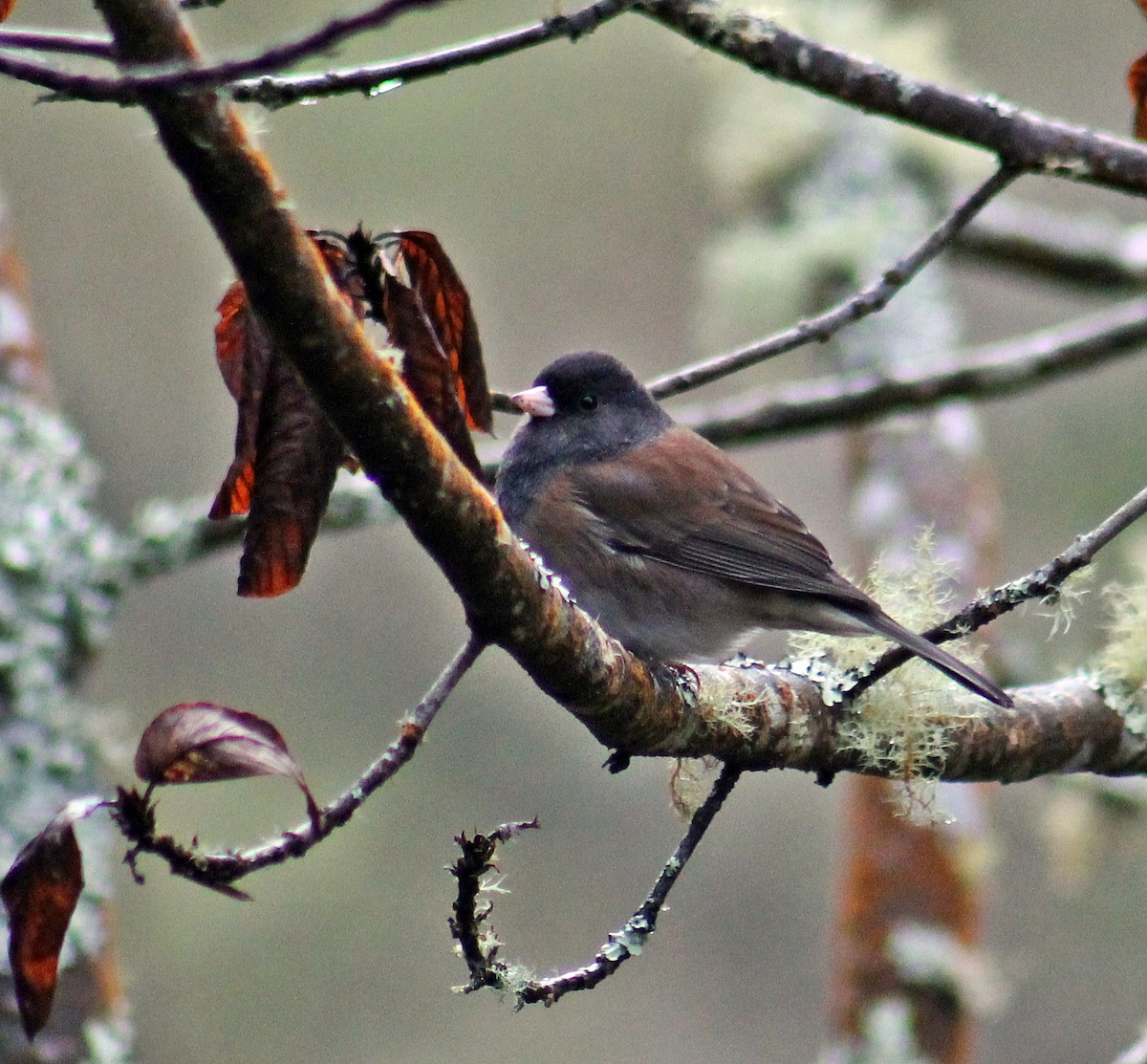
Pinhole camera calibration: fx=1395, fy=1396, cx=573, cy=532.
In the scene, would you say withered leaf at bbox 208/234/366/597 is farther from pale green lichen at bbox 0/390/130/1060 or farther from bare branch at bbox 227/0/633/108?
pale green lichen at bbox 0/390/130/1060

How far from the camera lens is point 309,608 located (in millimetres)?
5637

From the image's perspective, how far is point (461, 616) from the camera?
17.9ft

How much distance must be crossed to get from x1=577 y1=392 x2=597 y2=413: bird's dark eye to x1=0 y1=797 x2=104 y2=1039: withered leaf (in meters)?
1.93

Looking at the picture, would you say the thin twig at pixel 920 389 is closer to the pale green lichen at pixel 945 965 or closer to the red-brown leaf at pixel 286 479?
the pale green lichen at pixel 945 965

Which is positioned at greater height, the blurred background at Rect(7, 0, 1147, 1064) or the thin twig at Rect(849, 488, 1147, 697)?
the blurred background at Rect(7, 0, 1147, 1064)

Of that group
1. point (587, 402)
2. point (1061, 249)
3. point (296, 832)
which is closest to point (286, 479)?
point (296, 832)

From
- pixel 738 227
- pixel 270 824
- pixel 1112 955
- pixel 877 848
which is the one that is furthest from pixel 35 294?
pixel 1112 955

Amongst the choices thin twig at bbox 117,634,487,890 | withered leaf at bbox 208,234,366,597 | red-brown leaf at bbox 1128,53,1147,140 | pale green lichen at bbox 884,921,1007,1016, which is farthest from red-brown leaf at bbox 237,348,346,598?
pale green lichen at bbox 884,921,1007,1016

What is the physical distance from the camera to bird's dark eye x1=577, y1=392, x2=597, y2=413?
309 centimetres

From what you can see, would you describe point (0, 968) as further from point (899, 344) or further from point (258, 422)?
point (899, 344)

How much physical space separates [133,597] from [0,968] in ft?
10.5

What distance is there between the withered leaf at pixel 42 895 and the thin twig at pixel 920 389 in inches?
86.2

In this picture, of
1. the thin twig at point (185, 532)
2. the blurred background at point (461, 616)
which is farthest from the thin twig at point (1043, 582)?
the blurred background at point (461, 616)

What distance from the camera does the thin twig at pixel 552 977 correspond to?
4.83 ft
